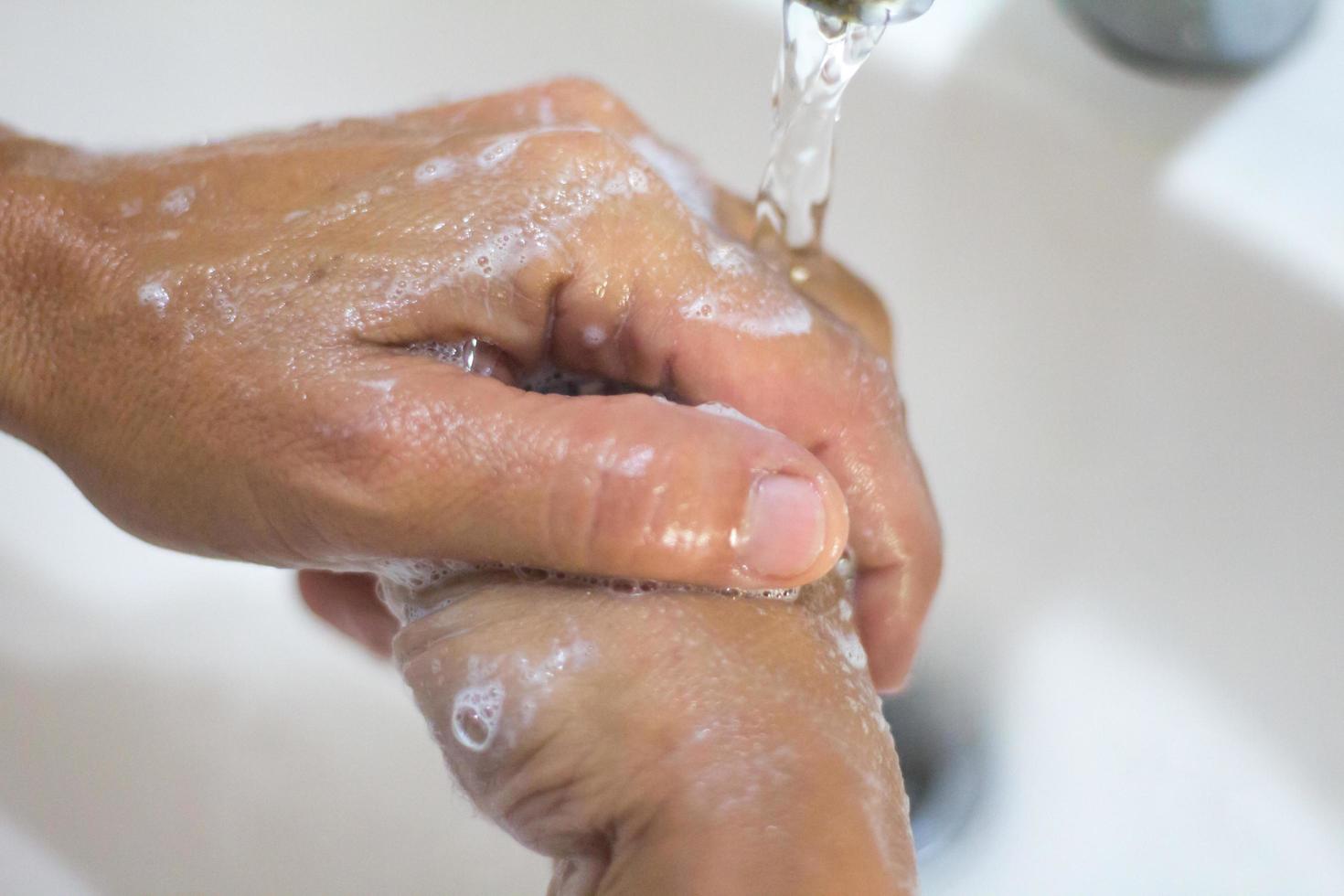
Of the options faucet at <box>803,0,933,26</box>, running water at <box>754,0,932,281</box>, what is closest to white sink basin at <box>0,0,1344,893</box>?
running water at <box>754,0,932,281</box>

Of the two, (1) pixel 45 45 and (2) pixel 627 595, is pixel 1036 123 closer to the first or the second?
(2) pixel 627 595

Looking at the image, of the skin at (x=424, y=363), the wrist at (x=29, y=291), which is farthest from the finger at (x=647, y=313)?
the wrist at (x=29, y=291)

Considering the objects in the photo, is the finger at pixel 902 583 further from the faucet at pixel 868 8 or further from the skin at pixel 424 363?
the faucet at pixel 868 8

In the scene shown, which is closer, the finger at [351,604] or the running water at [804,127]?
the running water at [804,127]

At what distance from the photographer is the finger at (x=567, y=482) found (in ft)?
1.17

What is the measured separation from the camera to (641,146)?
0.51 metres

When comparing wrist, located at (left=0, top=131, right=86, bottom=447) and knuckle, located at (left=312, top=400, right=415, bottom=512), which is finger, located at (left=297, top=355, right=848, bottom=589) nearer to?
knuckle, located at (left=312, top=400, right=415, bottom=512)

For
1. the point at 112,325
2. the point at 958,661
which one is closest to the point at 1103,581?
the point at 958,661

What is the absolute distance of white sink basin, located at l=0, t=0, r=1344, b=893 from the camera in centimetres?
56

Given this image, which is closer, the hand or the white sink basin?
the hand

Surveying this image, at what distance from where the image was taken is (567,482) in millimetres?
356

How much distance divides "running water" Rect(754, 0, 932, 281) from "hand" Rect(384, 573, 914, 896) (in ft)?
0.61

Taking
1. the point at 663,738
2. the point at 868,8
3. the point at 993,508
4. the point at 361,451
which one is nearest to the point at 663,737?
the point at 663,738

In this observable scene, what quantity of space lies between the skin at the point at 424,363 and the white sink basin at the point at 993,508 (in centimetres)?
21
